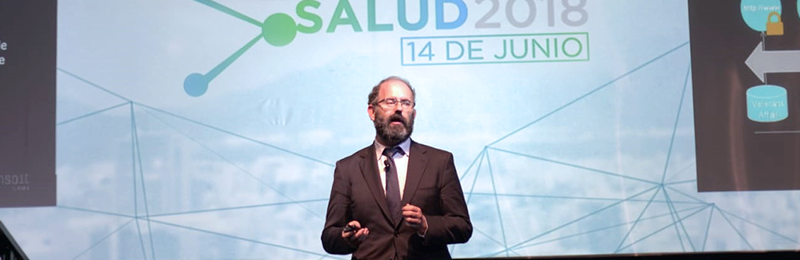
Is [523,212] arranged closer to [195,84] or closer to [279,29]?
[279,29]

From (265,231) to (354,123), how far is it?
0.78 m

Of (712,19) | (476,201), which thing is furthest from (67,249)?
(712,19)

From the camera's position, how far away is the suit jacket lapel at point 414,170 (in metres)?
3.26

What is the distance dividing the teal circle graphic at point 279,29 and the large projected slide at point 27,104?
4.01ft

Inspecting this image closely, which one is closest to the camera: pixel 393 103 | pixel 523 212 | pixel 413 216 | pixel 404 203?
pixel 413 216

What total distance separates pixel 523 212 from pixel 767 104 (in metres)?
1.52

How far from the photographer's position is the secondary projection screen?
470cm

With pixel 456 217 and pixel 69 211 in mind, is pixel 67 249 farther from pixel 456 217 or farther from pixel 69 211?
pixel 456 217

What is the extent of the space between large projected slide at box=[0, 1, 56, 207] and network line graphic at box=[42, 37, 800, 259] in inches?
12.4

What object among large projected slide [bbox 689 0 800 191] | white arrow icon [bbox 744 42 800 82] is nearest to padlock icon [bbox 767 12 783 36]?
large projected slide [bbox 689 0 800 191]

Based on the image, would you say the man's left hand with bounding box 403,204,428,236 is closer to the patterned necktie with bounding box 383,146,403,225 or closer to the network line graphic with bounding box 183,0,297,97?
the patterned necktie with bounding box 383,146,403,225

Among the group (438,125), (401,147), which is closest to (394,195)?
(401,147)

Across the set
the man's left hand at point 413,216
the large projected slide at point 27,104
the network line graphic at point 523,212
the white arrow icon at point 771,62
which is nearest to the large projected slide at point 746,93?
the white arrow icon at point 771,62

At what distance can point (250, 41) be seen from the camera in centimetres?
477
